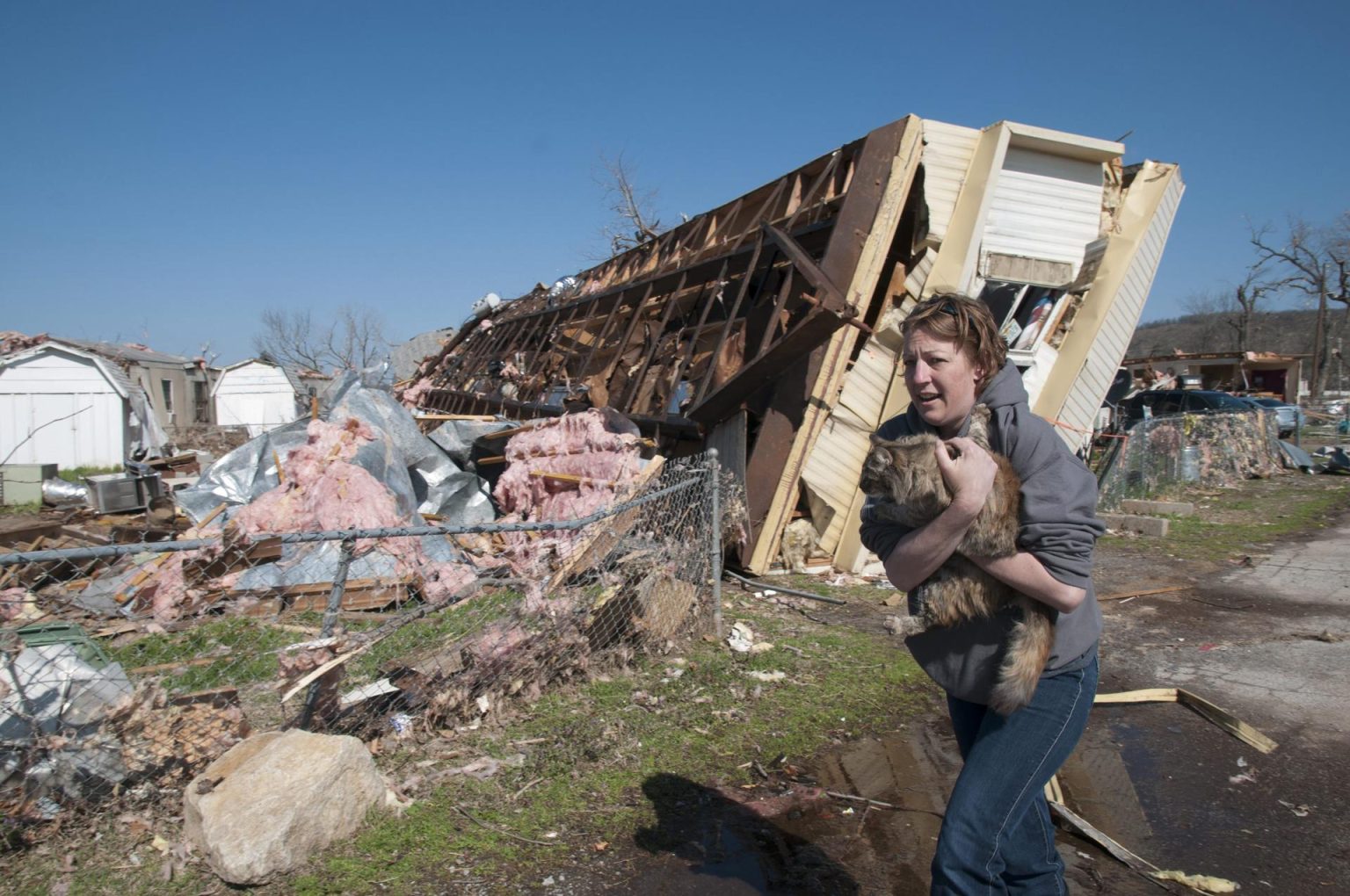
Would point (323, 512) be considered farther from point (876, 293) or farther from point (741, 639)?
point (876, 293)

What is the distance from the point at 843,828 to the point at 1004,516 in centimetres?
216

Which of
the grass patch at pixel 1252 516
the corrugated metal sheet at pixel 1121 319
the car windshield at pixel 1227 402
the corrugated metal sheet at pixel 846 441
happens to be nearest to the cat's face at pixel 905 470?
the corrugated metal sheet at pixel 846 441


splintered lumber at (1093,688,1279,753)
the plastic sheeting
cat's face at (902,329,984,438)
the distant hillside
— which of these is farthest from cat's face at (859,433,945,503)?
the distant hillside

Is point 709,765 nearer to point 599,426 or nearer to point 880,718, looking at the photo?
point 880,718

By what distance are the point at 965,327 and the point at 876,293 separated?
22.5ft

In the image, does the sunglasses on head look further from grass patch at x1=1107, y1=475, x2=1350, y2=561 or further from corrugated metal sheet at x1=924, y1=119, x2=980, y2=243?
grass patch at x1=1107, y1=475, x2=1350, y2=561

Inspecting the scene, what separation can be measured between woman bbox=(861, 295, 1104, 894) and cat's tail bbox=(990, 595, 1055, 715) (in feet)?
0.12

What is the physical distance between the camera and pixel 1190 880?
3072 mm

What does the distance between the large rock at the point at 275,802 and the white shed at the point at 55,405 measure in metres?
22.7

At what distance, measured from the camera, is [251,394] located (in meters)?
31.3

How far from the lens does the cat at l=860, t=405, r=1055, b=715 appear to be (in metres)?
1.99

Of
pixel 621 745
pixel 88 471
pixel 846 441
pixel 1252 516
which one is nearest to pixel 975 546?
pixel 621 745

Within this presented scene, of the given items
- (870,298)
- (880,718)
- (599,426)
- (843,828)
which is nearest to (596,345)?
(599,426)

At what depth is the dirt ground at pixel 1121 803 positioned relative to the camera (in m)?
3.16
